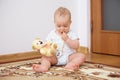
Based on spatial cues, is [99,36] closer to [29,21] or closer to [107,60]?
[107,60]

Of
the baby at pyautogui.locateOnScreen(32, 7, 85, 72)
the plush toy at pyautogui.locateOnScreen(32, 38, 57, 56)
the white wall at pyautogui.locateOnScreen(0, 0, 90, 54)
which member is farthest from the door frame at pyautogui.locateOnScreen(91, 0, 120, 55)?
the plush toy at pyautogui.locateOnScreen(32, 38, 57, 56)

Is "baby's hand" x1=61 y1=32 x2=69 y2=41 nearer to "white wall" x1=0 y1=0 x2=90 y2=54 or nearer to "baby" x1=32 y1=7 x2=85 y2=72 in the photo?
"baby" x1=32 y1=7 x2=85 y2=72

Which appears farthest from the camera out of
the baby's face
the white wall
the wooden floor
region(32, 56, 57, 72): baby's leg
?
the white wall

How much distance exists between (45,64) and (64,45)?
6.8 inches

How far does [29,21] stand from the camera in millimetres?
1753

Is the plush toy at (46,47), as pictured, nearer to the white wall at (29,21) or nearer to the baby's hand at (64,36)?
the baby's hand at (64,36)

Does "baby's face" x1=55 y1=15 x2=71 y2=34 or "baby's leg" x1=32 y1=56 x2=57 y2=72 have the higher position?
"baby's face" x1=55 y1=15 x2=71 y2=34

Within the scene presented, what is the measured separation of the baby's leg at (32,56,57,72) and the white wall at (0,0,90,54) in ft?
1.59

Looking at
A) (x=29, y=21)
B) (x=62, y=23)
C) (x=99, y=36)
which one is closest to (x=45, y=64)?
(x=62, y=23)

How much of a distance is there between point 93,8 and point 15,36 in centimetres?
69

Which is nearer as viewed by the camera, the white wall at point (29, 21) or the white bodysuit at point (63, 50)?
the white bodysuit at point (63, 50)

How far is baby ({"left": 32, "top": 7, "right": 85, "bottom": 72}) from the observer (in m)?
1.25

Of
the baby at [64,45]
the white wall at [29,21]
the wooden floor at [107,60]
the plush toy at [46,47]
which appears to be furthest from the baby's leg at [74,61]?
the white wall at [29,21]

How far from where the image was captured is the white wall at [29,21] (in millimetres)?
1627
